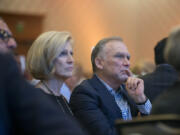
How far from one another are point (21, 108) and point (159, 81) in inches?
85.0

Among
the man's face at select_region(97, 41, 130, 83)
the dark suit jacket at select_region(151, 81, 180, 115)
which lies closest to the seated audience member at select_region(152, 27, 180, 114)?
the dark suit jacket at select_region(151, 81, 180, 115)

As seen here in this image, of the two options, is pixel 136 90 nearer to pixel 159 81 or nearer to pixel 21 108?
pixel 159 81

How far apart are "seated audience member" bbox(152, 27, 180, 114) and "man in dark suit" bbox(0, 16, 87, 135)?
409 millimetres

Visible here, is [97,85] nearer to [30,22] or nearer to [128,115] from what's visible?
[128,115]

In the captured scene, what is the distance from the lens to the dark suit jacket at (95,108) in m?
2.13

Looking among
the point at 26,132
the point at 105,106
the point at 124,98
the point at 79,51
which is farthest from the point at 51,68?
the point at 79,51

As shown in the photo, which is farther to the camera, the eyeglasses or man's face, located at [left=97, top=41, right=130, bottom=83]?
man's face, located at [left=97, top=41, right=130, bottom=83]

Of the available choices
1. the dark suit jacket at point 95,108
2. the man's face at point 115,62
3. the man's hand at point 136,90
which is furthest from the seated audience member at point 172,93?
the man's face at point 115,62

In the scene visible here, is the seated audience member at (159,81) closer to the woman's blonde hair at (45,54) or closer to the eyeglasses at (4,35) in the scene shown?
the woman's blonde hair at (45,54)

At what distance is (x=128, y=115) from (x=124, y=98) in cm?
16

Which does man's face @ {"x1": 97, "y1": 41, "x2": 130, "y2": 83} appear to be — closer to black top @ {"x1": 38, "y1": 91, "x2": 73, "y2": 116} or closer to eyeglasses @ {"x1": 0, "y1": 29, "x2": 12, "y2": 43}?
black top @ {"x1": 38, "y1": 91, "x2": 73, "y2": 116}

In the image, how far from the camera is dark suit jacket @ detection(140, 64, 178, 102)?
283 centimetres

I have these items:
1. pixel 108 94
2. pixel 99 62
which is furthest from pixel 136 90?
pixel 99 62

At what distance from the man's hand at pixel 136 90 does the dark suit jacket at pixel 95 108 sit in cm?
14
